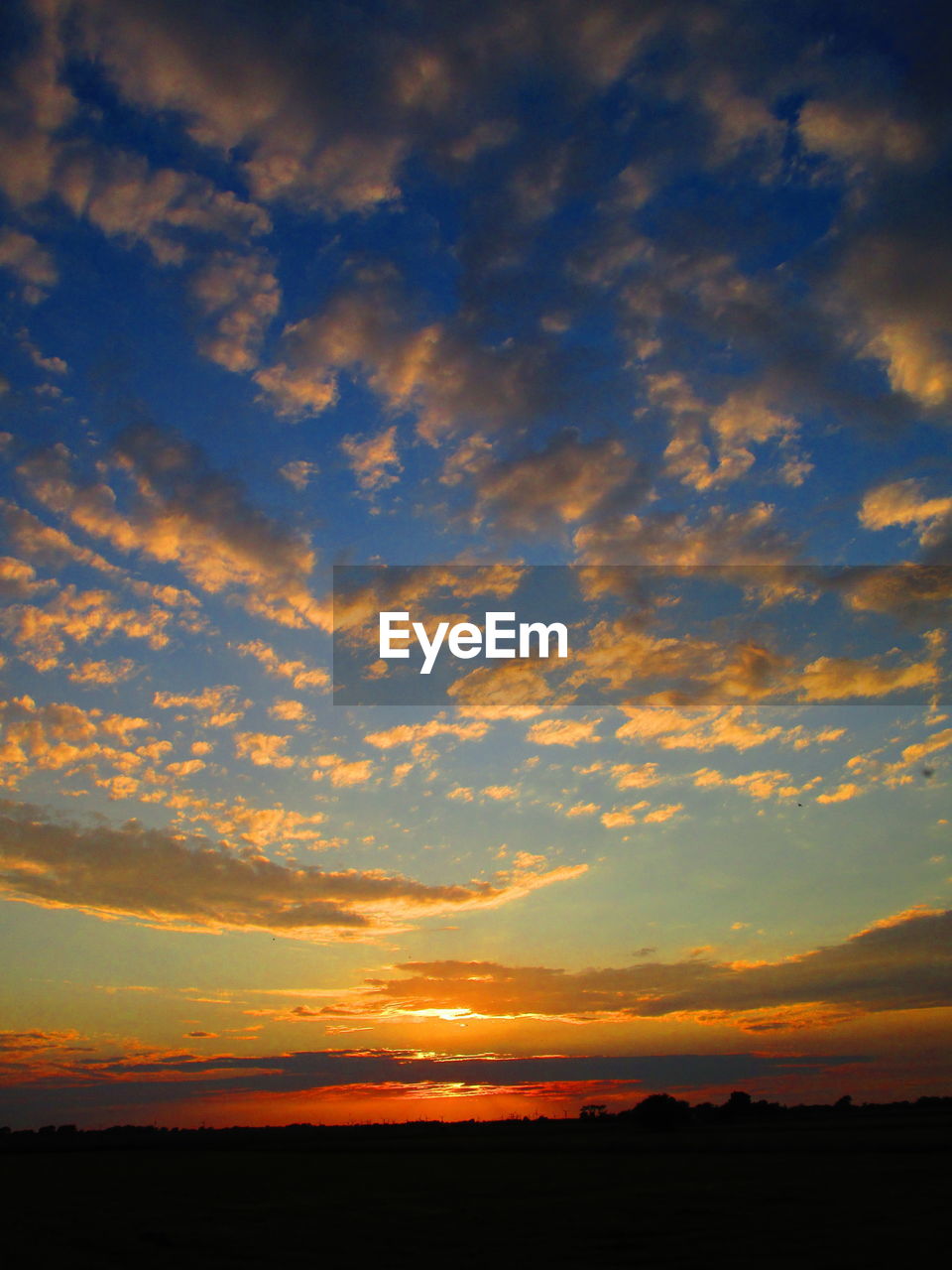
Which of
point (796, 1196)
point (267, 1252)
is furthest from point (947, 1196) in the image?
point (267, 1252)

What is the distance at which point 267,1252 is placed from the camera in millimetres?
25672

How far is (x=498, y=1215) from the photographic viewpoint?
32750 millimetres

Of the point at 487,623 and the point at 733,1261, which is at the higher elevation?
the point at 487,623

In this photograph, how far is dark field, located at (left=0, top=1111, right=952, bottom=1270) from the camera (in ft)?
79.6

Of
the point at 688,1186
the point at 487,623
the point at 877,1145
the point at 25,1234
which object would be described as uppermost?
the point at 487,623

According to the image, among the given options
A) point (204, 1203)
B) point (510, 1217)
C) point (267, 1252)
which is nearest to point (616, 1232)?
point (510, 1217)

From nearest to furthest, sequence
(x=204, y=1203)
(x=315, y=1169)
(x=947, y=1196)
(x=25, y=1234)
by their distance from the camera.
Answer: (x=25, y=1234) < (x=947, y=1196) < (x=204, y=1203) < (x=315, y=1169)

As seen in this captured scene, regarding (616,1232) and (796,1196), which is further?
(796,1196)

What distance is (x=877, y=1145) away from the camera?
75125mm

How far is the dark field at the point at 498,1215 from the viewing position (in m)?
24.3

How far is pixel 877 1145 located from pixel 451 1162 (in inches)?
1513

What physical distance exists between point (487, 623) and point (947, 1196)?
32.9 meters

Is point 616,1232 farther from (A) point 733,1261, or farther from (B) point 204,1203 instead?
(B) point 204,1203

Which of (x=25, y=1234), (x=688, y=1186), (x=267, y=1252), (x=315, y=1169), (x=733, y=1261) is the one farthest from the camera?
(x=315, y=1169)
